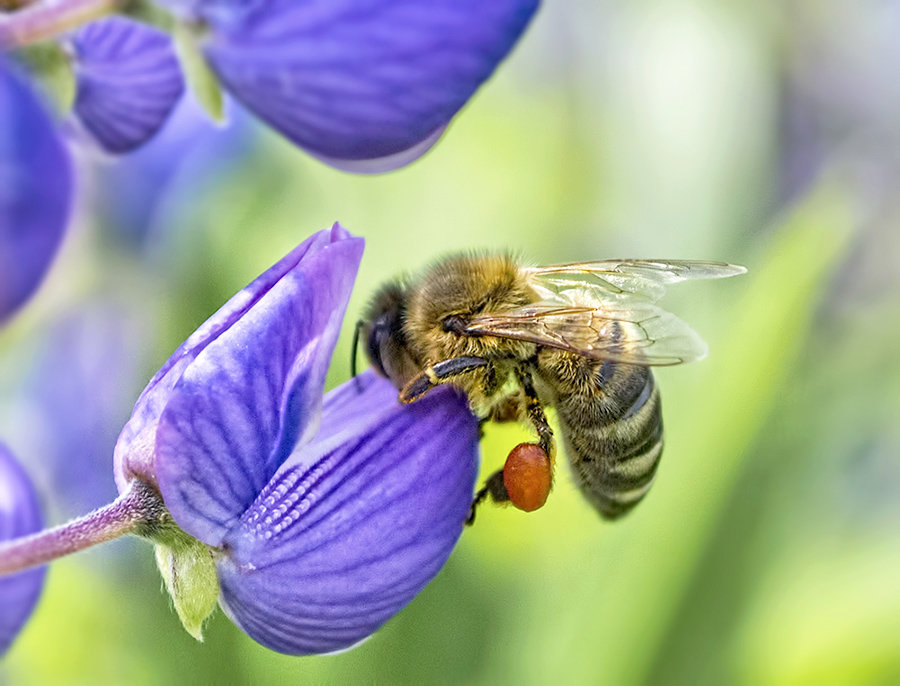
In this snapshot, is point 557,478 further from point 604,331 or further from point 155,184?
point 155,184

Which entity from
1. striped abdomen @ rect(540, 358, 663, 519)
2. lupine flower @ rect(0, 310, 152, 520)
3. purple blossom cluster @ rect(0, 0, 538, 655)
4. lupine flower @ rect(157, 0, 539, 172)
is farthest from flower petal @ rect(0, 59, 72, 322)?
lupine flower @ rect(0, 310, 152, 520)

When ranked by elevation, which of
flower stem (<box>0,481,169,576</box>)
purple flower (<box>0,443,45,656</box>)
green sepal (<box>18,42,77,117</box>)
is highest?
green sepal (<box>18,42,77,117</box>)

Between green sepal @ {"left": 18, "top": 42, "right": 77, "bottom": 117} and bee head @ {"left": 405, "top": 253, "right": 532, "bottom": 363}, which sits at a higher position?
green sepal @ {"left": 18, "top": 42, "right": 77, "bottom": 117}

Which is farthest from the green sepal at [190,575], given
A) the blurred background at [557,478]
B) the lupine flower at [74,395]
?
the lupine flower at [74,395]

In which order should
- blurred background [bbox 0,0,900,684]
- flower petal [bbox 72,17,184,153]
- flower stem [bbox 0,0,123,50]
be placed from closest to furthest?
flower stem [bbox 0,0,123,50]
flower petal [bbox 72,17,184,153]
blurred background [bbox 0,0,900,684]

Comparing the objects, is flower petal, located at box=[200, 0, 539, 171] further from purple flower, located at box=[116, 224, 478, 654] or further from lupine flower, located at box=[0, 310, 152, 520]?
lupine flower, located at box=[0, 310, 152, 520]

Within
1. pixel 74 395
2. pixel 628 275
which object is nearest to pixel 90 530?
pixel 628 275

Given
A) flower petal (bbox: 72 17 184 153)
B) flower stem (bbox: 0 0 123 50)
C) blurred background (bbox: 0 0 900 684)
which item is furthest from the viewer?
blurred background (bbox: 0 0 900 684)

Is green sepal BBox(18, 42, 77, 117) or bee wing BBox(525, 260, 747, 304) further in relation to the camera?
bee wing BBox(525, 260, 747, 304)
